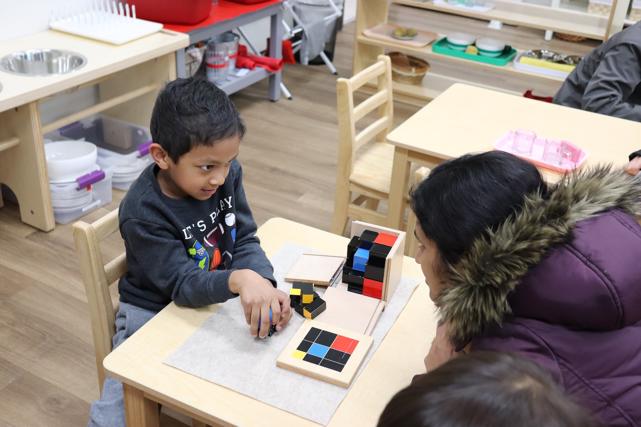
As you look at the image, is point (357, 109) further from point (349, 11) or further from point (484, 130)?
point (349, 11)

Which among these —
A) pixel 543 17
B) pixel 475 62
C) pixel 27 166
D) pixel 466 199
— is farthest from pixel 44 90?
pixel 543 17

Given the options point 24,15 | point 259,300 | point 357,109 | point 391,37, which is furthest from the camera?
point 391,37

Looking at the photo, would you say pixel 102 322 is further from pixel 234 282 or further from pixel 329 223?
pixel 329 223

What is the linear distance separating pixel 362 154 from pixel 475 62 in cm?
181

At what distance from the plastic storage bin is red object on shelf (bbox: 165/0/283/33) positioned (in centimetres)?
52

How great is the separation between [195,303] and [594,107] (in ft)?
6.15

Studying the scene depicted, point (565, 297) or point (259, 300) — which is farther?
point (259, 300)

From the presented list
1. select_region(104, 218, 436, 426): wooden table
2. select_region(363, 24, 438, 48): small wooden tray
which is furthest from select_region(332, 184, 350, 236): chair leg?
select_region(363, 24, 438, 48): small wooden tray

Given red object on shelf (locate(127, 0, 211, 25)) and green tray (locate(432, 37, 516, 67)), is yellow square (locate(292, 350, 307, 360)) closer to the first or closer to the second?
red object on shelf (locate(127, 0, 211, 25))

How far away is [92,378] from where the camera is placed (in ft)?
6.91

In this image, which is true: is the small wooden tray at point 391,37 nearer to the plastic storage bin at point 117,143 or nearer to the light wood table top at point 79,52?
the light wood table top at point 79,52

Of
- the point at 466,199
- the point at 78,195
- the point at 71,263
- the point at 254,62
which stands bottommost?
the point at 71,263

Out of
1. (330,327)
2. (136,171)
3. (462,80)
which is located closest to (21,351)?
(136,171)

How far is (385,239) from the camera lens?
141cm
